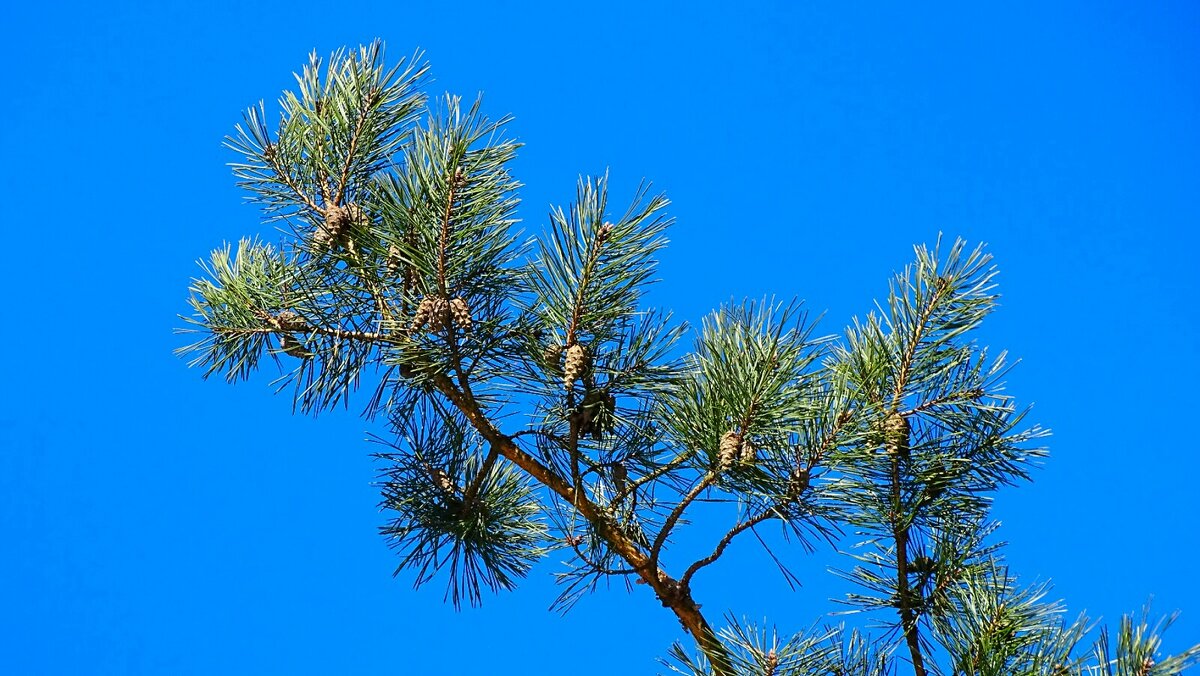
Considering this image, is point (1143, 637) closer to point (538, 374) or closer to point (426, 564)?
point (538, 374)

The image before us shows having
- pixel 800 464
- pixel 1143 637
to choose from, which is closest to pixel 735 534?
pixel 800 464

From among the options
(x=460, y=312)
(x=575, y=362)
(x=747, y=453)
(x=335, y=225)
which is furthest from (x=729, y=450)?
(x=335, y=225)

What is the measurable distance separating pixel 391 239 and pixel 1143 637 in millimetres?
694

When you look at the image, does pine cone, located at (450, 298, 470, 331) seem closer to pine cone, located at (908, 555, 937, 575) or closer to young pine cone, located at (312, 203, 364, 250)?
young pine cone, located at (312, 203, 364, 250)

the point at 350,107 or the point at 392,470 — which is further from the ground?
the point at 350,107

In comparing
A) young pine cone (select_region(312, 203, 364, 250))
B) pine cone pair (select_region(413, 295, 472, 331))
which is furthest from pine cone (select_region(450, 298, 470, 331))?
young pine cone (select_region(312, 203, 364, 250))

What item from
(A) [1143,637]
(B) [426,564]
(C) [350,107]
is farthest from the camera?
(B) [426,564]

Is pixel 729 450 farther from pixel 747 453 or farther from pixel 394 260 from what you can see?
pixel 394 260

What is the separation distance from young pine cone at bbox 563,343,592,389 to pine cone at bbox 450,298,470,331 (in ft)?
0.30

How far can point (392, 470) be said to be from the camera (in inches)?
56.8

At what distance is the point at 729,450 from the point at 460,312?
0.84ft

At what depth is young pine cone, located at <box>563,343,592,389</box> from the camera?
121cm

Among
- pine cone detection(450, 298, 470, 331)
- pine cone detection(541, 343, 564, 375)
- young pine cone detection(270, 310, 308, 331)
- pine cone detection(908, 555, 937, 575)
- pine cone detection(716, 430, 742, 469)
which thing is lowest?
pine cone detection(908, 555, 937, 575)

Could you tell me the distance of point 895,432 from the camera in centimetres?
128
